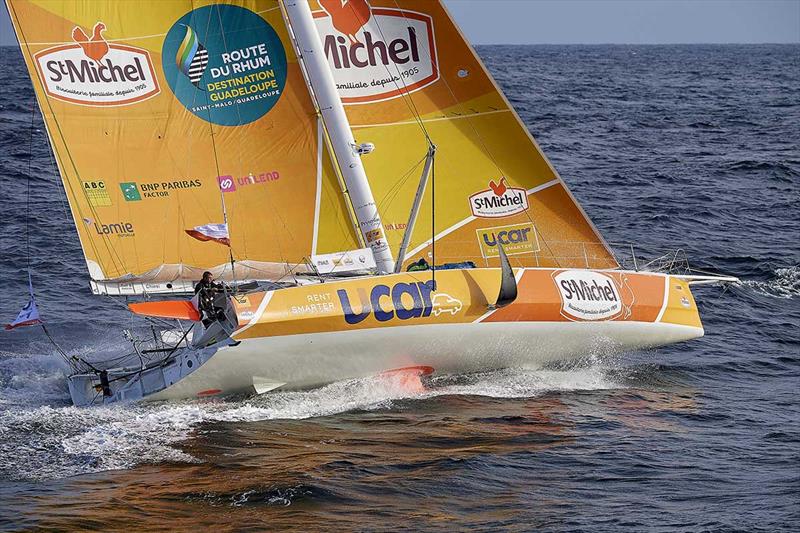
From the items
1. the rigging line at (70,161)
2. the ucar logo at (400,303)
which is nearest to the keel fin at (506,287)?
the ucar logo at (400,303)

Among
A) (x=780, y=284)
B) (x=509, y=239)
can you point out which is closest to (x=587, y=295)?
(x=509, y=239)

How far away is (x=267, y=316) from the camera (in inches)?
682

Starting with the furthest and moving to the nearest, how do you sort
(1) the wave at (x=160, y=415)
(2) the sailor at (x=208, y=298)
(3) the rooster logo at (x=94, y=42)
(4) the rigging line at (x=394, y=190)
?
(4) the rigging line at (x=394, y=190)
(3) the rooster logo at (x=94, y=42)
(2) the sailor at (x=208, y=298)
(1) the wave at (x=160, y=415)

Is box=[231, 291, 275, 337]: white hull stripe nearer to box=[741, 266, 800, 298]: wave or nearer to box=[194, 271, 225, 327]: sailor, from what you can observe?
box=[194, 271, 225, 327]: sailor

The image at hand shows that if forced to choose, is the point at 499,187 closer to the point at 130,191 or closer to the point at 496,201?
the point at 496,201

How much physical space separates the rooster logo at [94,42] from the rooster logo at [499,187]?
6776 mm

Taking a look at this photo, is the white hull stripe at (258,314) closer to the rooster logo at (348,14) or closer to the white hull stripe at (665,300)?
the rooster logo at (348,14)

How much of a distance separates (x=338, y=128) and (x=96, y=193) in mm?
3980

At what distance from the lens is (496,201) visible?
20.3 meters

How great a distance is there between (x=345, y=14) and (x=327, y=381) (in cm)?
615

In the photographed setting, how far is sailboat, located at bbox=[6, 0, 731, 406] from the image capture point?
1789cm

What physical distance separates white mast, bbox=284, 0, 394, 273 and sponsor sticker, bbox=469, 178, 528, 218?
1964 mm

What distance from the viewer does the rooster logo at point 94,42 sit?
18141mm

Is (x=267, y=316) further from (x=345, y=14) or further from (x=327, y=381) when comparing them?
(x=345, y=14)
